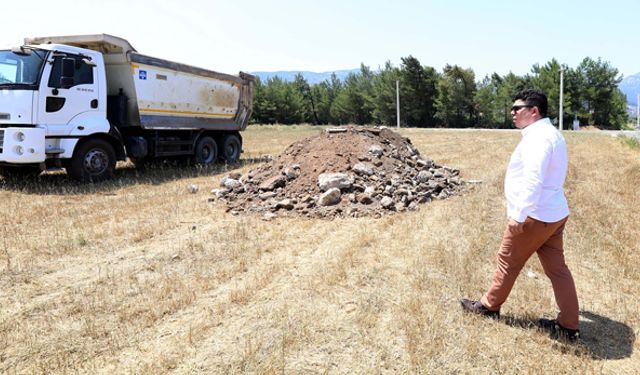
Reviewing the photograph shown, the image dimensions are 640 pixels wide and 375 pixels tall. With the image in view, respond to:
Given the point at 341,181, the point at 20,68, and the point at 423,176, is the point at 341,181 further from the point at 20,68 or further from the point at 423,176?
the point at 20,68

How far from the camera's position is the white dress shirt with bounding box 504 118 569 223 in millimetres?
3371

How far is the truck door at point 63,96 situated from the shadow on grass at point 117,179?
1205 mm

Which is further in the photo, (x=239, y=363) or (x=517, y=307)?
(x=517, y=307)

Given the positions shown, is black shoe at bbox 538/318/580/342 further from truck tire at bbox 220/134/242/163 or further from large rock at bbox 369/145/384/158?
truck tire at bbox 220/134/242/163

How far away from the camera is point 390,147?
10.6 meters

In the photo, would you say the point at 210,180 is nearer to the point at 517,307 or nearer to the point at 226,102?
the point at 226,102

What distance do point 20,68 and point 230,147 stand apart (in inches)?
284

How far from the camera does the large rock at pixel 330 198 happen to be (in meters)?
8.00

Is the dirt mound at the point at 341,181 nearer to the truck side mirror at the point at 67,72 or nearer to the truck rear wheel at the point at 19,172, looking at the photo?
the truck side mirror at the point at 67,72

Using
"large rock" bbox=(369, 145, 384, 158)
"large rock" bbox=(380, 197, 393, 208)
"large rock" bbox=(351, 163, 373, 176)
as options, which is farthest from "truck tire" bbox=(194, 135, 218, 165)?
"large rock" bbox=(380, 197, 393, 208)

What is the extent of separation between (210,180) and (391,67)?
177 ft

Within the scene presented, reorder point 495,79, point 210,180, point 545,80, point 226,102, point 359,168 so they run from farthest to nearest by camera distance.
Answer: point 495,79 < point 545,80 < point 226,102 < point 210,180 < point 359,168

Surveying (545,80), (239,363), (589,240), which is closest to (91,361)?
(239,363)

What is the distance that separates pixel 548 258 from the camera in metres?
3.69
